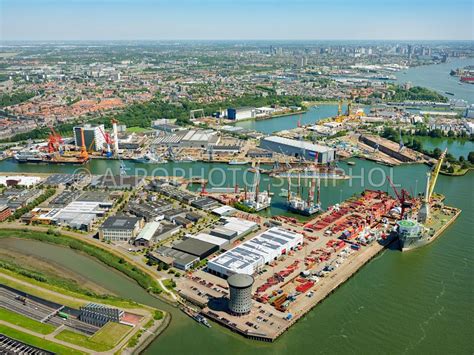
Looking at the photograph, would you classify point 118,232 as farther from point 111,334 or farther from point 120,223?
point 111,334

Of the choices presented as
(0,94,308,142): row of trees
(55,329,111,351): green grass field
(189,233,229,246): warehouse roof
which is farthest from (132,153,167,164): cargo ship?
(55,329,111,351): green grass field

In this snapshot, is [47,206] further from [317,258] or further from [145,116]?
[145,116]

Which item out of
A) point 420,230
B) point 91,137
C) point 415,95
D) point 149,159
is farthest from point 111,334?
point 415,95

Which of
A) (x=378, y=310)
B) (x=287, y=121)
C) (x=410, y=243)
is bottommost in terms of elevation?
(x=378, y=310)

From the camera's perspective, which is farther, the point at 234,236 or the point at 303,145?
the point at 303,145

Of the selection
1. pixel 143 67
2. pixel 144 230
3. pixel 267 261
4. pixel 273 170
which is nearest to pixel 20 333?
pixel 144 230

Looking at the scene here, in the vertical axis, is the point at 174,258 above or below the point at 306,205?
below

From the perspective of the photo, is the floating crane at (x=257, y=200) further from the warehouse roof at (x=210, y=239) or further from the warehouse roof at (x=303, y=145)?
the warehouse roof at (x=303, y=145)

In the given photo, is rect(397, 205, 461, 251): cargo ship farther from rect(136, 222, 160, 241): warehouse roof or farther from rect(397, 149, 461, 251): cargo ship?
rect(136, 222, 160, 241): warehouse roof
